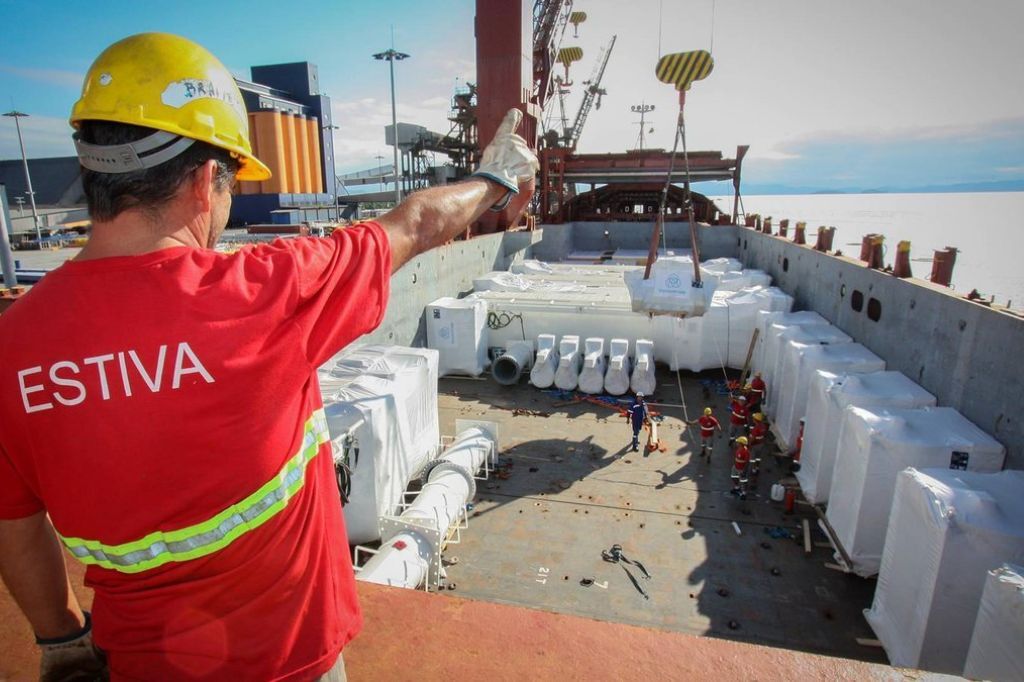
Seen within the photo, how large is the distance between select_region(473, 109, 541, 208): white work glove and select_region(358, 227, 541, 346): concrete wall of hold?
6524mm

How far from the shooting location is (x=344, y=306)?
113cm

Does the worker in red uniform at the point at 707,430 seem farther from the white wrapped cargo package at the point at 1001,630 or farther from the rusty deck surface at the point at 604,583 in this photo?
A: the white wrapped cargo package at the point at 1001,630

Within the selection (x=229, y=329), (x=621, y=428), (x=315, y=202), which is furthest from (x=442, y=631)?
(x=315, y=202)

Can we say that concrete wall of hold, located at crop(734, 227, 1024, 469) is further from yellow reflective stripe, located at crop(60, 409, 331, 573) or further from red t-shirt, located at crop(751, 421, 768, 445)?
yellow reflective stripe, located at crop(60, 409, 331, 573)

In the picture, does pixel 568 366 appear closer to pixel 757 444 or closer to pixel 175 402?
pixel 757 444

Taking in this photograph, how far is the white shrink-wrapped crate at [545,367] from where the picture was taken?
1160 centimetres

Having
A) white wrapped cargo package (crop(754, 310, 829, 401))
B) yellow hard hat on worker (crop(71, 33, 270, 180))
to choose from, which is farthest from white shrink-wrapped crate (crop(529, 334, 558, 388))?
yellow hard hat on worker (crop(71, 33, 270, 180))

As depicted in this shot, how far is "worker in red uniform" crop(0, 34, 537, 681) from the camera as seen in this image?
36.3 inches

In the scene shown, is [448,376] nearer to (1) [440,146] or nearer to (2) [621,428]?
(2) [621,428]

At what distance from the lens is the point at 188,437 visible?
96 centimetres

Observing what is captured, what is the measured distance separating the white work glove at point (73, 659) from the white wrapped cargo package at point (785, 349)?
8.86 meters

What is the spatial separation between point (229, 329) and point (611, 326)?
11763mm

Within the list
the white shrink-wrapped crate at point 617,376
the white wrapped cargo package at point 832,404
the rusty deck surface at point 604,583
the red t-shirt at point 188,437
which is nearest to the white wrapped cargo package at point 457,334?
the rusty deck surface at point 604,583

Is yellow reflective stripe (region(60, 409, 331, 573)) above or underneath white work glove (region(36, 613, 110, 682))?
above
